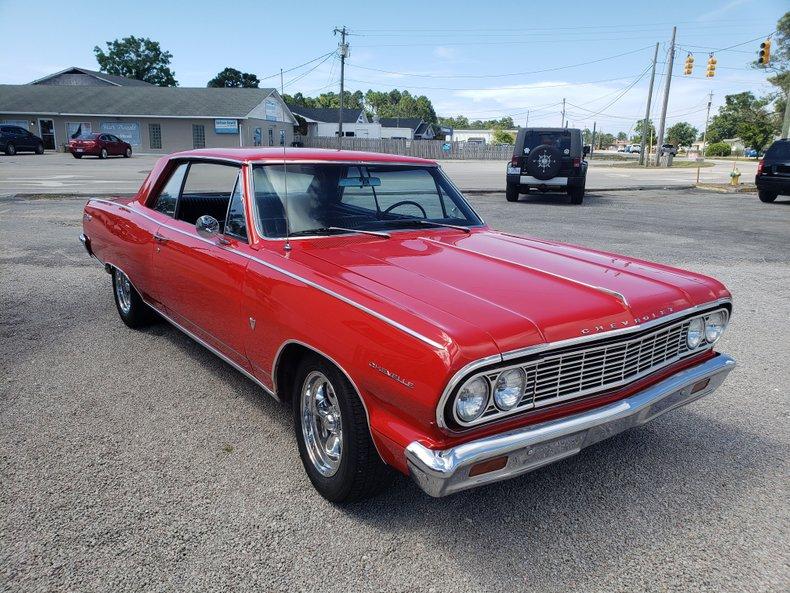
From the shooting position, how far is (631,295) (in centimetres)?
274

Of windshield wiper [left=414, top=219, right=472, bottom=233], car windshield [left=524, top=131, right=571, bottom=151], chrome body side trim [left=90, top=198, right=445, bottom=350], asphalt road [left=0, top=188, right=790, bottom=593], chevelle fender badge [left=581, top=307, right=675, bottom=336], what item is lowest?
asphalt road [left=0, top=188, right=790, bottom=593]

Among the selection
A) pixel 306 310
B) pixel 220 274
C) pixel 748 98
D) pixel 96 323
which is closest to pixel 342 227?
pixel 220 274

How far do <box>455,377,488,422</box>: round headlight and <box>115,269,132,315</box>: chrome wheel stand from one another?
3649 millimetres

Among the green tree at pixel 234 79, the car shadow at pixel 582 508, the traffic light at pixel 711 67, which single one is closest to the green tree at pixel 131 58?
the green tree at pixel 234 79

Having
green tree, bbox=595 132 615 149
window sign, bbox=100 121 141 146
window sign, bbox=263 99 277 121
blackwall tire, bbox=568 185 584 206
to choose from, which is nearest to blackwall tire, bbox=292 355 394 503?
blackwall tire, bbox=568 185 584 206

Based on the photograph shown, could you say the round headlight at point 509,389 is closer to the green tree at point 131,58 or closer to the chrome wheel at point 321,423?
the chrome wheel at point 321,423

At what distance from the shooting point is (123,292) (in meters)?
5.22

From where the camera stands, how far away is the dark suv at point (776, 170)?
1748 cm

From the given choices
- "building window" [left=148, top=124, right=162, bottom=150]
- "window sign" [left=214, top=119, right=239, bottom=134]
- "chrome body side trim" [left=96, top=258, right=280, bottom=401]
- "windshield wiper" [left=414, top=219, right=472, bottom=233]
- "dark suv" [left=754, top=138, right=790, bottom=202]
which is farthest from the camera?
"building window" [left=148, top=124, right=162, bottom=150]

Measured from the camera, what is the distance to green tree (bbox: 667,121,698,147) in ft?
449

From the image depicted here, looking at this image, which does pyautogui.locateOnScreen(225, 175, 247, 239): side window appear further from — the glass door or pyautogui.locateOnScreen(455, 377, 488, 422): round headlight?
the glass door

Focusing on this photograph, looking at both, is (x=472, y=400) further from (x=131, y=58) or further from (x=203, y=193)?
(x=131, y=58)

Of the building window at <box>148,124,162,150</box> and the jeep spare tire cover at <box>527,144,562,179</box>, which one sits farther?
the building window at <box>148,124,162,150</box>

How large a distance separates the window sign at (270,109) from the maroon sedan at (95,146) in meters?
13.3
